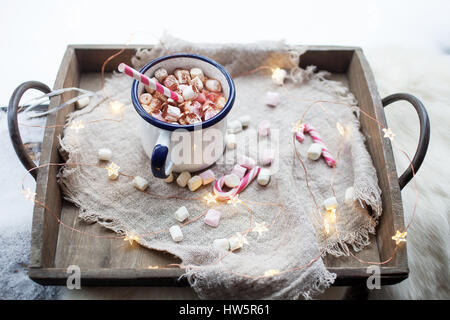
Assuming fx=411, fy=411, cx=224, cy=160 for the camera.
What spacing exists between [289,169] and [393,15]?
0.90 meters

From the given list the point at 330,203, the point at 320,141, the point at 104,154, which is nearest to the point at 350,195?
the point at 330,203

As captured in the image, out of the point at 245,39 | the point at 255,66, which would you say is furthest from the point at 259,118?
the point at 245,39

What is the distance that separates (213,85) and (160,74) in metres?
0.13

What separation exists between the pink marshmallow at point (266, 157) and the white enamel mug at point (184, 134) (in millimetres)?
113

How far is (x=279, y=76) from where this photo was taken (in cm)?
124

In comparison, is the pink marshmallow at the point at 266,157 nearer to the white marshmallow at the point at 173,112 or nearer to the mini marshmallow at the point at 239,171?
the mini marshmallow at the point at 239,171

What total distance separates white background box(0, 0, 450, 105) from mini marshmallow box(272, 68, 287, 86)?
311 mm

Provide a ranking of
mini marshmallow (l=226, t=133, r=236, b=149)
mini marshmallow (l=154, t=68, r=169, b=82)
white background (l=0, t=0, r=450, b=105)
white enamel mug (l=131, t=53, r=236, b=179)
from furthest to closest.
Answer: white background (l=0, t=0, r=450, b=105) < mini marshmallow (l=226, t=133, r=236, b=149) < mini marshmallow (l=154, t=68, r=169, b=82) < white enamel mug (l=131, t=53, r=236, b=179)

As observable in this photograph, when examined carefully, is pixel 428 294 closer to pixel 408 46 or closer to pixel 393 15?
pixel 408 46

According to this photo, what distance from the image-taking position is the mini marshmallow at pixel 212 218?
1019 millimetres

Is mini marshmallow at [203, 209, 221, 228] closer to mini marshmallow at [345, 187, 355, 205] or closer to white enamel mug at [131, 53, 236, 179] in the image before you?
white enamel mug at [131, 53, 236, 179]

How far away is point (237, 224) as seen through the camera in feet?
3.39

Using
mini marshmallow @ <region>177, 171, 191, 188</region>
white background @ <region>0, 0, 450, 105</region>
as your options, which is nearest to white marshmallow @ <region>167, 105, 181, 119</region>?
mini marshmallow @ <region>177, 171, 191, 188</region>

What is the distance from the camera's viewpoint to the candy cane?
1045 mm
